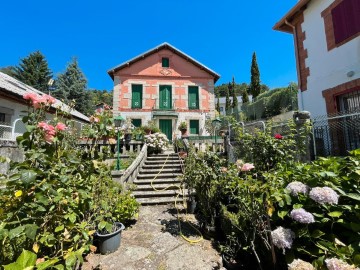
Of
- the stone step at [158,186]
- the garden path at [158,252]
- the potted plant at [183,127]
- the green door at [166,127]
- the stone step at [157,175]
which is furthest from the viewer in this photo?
the green door at [166,127]

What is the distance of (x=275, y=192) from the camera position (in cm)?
222

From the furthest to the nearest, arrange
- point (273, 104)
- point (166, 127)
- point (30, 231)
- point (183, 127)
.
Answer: point (273, 104) < point (166, 127) < point (183, 127) < point (30, 231)

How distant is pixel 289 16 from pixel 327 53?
96.4 inches

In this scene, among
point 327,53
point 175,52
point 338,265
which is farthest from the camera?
point 175,52

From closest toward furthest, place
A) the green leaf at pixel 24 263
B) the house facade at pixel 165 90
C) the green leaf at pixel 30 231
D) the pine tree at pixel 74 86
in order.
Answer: the green leaf at pixel 24 263, the green leaf at pixel 30 231, the house facade at pixel 165 90, the pine tree at pixel 74 86

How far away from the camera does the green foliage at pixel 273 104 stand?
63.8ft

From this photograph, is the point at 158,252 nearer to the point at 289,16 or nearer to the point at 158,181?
the point at 158,181

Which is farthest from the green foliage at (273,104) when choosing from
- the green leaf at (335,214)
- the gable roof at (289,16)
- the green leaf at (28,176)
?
the green leaf at (28,176)

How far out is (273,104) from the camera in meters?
21.1

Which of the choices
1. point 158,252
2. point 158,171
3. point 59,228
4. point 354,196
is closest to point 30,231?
point 59,228

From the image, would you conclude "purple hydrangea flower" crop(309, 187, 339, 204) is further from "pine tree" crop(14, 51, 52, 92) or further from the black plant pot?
"pine tree" crop(14, 51, 52, 92)

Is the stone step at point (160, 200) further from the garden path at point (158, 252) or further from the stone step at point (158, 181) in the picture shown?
the garden path at point (158, 252)

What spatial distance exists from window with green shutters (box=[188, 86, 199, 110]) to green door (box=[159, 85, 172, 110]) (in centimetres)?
176

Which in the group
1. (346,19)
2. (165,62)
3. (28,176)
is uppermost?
→ (165,62)
